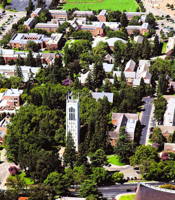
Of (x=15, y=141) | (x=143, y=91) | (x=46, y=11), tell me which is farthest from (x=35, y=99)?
(x=46, y=11)

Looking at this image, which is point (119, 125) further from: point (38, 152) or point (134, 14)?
point (134, 14)

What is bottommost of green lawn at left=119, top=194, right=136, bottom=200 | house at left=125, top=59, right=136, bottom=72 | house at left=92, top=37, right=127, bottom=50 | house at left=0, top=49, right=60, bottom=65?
green lawn at left=119, top=194, right=136, bottom=200

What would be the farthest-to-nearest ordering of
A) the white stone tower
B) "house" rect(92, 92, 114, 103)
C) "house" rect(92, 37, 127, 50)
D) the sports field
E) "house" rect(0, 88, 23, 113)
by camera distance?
1. the sports field
2. "house" rect(92, 37, 127, 50)
3. "house" rect(0, 88, 23, 113)
4. "house" rect(92, 92, 114, 103)
5. the white stone tower

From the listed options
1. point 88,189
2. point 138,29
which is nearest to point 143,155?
point 88,189

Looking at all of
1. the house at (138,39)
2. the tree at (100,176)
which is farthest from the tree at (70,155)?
the house at (138,39)

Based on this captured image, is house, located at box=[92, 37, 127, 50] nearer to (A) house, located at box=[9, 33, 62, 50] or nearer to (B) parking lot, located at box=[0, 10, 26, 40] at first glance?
(A) house, located at box=[9, 33, 62, 50]

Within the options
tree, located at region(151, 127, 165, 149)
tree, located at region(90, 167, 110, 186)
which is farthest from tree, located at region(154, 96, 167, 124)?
tree, located at region(90, 167, 110, 186)
